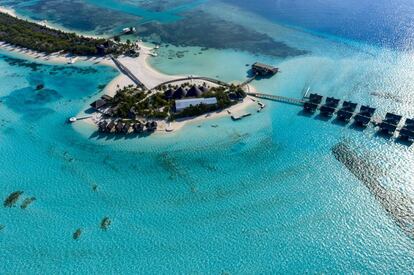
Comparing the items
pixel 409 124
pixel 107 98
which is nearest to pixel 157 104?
pixel 107 98

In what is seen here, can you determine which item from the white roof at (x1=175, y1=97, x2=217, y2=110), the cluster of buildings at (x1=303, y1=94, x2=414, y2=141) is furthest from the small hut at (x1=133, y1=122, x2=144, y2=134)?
the cluster of buildings at (x1=303, y1=94, x2=414, y2=141)

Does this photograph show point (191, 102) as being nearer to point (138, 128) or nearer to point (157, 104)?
point (157, 104)

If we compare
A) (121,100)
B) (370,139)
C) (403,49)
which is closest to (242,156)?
(370,139)

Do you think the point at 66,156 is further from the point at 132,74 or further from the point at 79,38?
the point at 79,38

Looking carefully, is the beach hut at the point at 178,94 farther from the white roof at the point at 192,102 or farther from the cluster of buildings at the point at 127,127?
the cluster of buildings at the point at 127,127

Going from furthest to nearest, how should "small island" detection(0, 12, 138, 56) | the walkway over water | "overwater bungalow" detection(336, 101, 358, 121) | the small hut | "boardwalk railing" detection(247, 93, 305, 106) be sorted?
1. "small island" detection(0, 12, 138, 56)
2. the walkway over water
3. "boardwalk railing" detection(247, 93, 305, 106)
4. "overwater bungalow" detection(336, 101, 358, 121)
5. the small hut

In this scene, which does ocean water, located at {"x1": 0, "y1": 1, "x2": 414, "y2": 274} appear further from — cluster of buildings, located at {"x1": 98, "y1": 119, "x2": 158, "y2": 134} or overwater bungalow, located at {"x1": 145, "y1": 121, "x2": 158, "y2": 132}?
overwater bungalow, located at {"x1": 145, "y1": 121, "x2": 158, "y2": 132}
